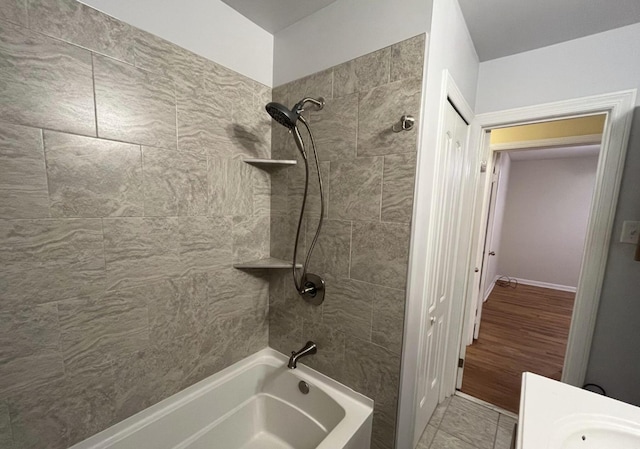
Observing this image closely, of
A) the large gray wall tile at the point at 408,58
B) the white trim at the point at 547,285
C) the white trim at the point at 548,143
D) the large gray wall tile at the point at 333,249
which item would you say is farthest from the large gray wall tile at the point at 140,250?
the white trim at the point at 547,285

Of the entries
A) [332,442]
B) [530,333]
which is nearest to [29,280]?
[332,442]

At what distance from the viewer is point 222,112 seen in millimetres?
1269

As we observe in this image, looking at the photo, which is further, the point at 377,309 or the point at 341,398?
the point at 341,398

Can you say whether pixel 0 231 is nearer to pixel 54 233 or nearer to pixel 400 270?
pixel 54 233

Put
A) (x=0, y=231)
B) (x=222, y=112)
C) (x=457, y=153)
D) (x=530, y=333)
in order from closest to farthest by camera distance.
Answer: (x=0, y=231), (x=222, y=112), (x=457, y=153), (x=530, y=333)

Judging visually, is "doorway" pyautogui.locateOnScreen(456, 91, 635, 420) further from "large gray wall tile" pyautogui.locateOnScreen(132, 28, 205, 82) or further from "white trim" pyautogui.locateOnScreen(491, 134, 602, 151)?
"large gray wall tile" pyautogui.locateOnScreen(132, 28, 205, 82)

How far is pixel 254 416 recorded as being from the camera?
1497mm

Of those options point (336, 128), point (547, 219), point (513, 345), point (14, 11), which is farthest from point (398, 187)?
point (547, 219)

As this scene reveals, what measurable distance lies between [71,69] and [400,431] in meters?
2.02

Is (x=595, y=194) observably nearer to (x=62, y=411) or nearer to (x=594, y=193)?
(x=594, y=193)

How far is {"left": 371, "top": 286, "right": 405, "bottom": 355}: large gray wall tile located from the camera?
1104mm

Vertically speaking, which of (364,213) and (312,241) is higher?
(364,213)

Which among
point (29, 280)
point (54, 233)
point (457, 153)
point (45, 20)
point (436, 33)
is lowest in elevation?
point (29, 280)

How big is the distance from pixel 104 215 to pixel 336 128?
1070mm
